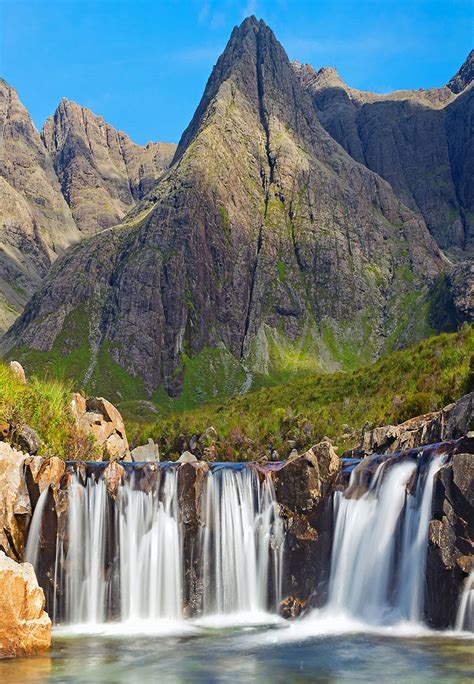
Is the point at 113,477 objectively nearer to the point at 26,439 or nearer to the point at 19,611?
the point at 26,439

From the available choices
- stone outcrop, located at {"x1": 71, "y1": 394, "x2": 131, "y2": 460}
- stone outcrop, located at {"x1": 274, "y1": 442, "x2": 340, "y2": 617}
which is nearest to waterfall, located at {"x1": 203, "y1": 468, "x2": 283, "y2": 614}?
stone outcrop, located at {"x1": 274, "y1": 442, "x2": 340, "y2": 617}

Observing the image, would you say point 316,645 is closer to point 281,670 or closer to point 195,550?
point 281,670

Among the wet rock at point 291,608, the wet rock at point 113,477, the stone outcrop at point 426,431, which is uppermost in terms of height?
the stone outcrop at point 426,431

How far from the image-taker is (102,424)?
83438mm

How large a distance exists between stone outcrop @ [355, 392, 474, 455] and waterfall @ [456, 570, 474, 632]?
2454cm

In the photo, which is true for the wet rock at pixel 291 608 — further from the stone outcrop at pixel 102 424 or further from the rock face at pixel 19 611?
the stone outcrop at pixel 102 424

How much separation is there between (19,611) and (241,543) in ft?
53.2

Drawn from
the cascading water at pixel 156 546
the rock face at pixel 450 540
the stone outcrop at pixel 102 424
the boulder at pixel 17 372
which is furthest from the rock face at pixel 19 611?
the boulder at pixel 17 372

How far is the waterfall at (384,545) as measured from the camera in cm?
4150

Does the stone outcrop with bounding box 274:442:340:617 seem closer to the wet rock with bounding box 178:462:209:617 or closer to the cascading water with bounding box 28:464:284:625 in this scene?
the cascading water with bounding box 28:464:284:625

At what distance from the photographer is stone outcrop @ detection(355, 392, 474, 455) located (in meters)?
65.5

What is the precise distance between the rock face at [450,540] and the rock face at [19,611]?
1924 centimetres

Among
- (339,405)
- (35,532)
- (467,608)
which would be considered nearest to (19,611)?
(35,532)

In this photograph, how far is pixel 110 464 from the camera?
Result: 48344mm
